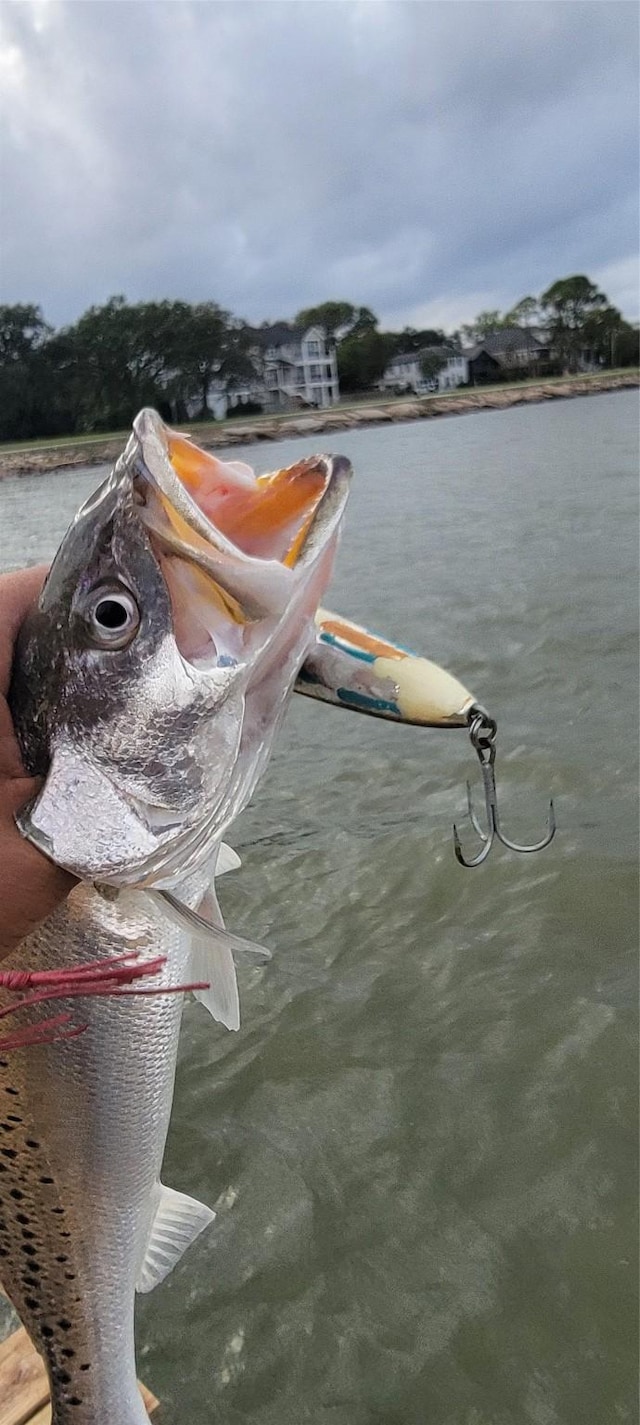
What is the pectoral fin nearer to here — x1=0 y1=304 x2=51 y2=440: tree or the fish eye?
the fish eye

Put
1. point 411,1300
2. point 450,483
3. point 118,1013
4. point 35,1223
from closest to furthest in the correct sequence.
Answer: point 118,1013 → point 35,1223 → point 411,1300 → point 450,483

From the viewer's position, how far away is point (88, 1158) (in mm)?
2002

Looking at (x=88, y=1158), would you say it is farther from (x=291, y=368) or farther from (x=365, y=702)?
(x=291, y=368)

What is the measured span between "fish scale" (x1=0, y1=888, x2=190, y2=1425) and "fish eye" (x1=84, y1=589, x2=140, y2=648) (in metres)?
0.49

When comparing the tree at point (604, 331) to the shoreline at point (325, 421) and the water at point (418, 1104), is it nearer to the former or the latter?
the shoreline at point (325, 421)

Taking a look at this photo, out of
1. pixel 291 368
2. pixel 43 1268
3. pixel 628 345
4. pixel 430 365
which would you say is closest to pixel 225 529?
pixel 43 1268

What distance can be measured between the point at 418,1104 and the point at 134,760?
8.48ft

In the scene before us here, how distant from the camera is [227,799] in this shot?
1.74 metres

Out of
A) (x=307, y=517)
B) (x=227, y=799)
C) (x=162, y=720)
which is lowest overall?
(x=227, y=799)

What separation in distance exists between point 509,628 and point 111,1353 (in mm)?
7972

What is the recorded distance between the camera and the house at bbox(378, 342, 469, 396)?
102 m

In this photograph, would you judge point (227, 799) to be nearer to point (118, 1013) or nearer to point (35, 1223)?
point (118, 1013)

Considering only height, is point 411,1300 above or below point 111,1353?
below

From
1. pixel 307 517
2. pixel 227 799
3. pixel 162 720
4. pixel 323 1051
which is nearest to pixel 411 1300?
pixel 323 1051
